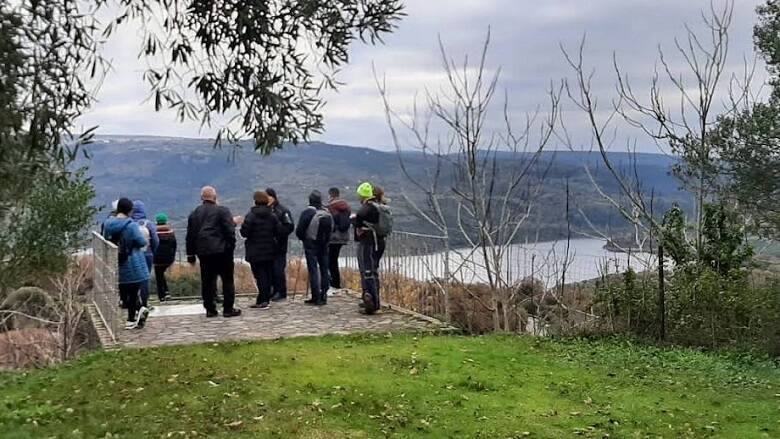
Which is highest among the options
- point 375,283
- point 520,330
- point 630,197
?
point 630,197

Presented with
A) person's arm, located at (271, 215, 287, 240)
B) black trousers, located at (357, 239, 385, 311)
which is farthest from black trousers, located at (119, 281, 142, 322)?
black trousers, located at (357, 239, 385, 311)

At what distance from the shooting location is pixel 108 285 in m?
10.9

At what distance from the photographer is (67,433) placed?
6508 millimetres

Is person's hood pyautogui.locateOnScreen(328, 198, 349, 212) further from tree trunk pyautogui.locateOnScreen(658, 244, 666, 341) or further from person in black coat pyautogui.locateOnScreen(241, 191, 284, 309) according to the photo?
tree trunk pyautogui.locateOnScreen(658, 244, 666, 341)

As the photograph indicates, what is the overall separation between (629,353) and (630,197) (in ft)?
13.9

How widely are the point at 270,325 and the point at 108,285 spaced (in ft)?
7.46

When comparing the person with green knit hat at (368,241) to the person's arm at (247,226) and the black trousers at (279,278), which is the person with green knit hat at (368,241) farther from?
the black trousers at (279,278)

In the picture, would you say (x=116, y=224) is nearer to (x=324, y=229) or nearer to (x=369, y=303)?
(x=324, y=229)

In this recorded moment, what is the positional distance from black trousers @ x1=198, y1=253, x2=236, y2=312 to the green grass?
1.85 meters

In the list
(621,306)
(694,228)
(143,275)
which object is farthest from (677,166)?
(143,275)

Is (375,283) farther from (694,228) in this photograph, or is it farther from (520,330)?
(694,228)

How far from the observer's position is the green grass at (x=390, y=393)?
22.1 ft

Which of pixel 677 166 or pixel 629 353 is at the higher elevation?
pixel 677 166

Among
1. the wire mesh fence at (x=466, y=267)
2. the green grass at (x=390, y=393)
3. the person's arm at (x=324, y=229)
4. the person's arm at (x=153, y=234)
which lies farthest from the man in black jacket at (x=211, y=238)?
the green grass at (x=390, y=393)
